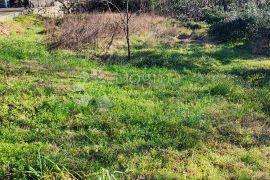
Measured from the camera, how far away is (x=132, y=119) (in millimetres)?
8031

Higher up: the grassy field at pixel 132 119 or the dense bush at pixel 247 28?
the dense bush at pixel 247 28

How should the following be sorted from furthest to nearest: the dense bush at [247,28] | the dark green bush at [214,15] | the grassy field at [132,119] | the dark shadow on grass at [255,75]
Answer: the dark green bush at [214,15] < the dense bush at [247,28] < the dark shadow on grass at [255,75] < the grassy field at [132,119]

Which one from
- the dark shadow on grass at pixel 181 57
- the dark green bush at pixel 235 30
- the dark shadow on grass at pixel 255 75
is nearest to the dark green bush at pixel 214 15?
the dark green bush at pixel 235 30

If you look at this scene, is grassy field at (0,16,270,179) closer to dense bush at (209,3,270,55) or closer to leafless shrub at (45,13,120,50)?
leafless shrub at (45,13,120,50)

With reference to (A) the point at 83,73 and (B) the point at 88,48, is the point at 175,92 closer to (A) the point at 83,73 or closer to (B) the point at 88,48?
(A) the point at 83,73

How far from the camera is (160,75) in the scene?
11.5m

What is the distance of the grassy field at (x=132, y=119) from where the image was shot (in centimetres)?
632

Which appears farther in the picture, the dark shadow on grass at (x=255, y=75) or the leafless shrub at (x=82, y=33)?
the leafless shrub at (x=82, y=33)

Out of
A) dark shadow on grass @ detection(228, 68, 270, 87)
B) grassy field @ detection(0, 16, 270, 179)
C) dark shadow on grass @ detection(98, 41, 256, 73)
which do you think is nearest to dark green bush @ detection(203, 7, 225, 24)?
dark shadow on grass @ detection(98, 41, 256, 73)

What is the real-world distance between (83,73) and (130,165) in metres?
5.20

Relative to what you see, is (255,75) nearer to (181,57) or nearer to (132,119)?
(181,57)

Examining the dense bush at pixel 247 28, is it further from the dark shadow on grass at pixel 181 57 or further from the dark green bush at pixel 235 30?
the dark shadow on grass at pixel 181 57

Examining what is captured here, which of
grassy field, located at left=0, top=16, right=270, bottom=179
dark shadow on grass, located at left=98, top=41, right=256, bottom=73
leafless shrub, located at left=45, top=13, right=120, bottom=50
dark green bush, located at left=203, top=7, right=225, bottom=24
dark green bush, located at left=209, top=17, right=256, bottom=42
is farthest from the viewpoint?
dark green bush, located at left=203, top=7, right=225, bottom=24

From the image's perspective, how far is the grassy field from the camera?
6324 millimetres
